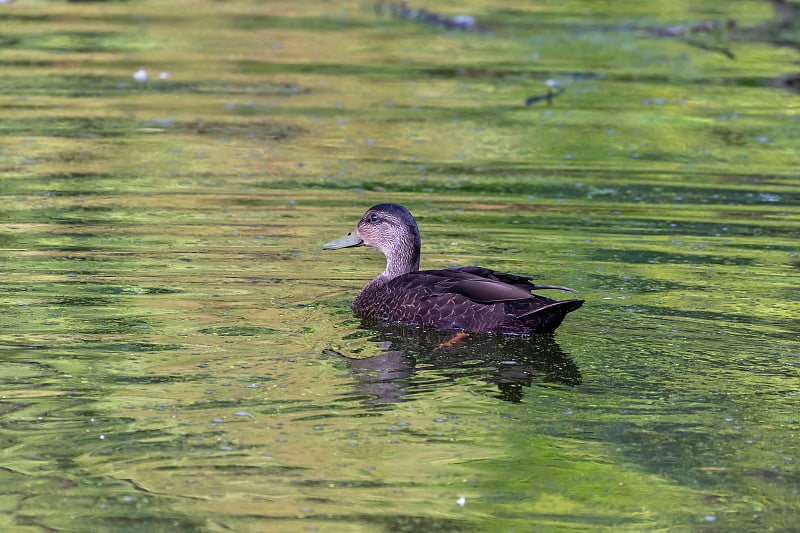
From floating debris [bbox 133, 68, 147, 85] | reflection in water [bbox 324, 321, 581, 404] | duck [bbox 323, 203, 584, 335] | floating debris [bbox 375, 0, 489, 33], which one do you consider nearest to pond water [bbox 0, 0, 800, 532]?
reflection in water [bbox 324, 321, 581, 404]

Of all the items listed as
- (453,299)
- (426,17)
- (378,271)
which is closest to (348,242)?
(378,271)

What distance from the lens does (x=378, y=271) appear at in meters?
11.1

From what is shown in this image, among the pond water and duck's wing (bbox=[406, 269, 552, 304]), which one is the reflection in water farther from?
duck's wing (bbox=[406, 269, 552, 304])

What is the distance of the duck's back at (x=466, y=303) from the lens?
8766mm

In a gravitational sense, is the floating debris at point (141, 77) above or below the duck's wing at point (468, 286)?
above

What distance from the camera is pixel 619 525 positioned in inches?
241

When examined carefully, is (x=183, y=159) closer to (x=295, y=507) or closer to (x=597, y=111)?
(x=597, y=111)

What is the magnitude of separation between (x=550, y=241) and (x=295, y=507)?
5650 mm

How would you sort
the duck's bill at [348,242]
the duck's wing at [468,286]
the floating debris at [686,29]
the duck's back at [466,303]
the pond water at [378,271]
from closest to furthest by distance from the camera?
the pond water at [378,271] → the duck's back at [466,303] → the duck's wing at [468,286] → the duck's bill at [348,242] → the floating debris at [686,29]

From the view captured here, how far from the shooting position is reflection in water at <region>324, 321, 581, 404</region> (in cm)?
777

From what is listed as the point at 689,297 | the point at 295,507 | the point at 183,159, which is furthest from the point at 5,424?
the point at 183,159

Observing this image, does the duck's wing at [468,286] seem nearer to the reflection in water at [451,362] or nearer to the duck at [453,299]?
the duck at [453,299]

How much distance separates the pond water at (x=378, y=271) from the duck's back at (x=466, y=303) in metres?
0.13

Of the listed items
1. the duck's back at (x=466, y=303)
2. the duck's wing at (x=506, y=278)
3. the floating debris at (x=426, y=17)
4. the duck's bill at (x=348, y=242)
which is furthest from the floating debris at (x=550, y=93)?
the duck's wing at (x=506, y=278)
